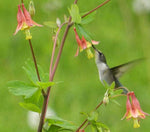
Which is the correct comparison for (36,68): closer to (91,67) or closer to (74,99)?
(74,99)

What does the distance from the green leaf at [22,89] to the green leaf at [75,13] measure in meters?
0.44

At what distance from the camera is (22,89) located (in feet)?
7.18

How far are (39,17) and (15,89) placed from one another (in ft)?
13.1

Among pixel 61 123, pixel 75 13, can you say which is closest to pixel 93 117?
pixel 61 123

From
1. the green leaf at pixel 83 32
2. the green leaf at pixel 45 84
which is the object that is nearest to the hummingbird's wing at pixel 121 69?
the green leaf at pixel 83 32

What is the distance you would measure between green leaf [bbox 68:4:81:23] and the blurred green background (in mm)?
2420

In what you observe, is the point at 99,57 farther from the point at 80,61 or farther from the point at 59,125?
the point at 80,61

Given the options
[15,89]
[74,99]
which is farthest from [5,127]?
[15,89]

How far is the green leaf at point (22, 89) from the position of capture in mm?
2160

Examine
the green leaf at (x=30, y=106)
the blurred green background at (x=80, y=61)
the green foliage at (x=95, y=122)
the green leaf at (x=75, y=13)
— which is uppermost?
the green leaf at (x=75, y=13)

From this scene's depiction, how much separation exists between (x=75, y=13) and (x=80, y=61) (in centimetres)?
331

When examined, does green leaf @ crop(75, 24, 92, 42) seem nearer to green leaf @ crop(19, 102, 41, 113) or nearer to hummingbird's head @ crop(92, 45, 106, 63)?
hummingbird's head @ crop(92, 45, 106, 63)

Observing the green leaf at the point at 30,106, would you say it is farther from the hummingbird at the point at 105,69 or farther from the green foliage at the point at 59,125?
the hummingbird at the point at 105,69

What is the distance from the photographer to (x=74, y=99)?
489 cm
